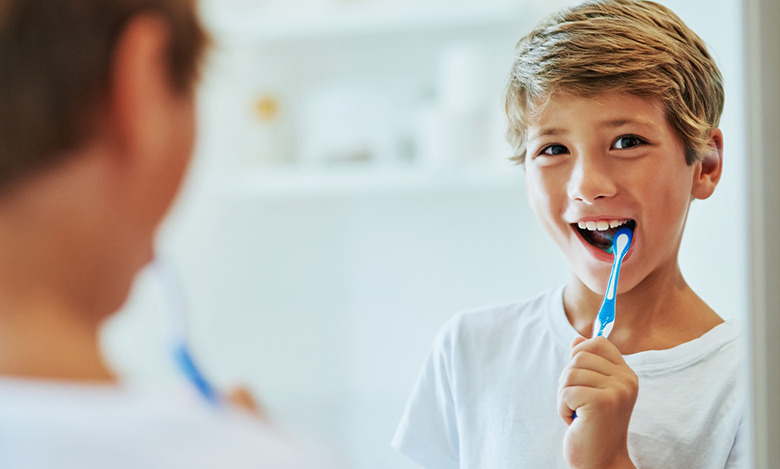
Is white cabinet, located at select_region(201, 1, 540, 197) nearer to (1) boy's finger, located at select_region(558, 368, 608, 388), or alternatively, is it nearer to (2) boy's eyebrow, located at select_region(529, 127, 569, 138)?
(2) boy's eyebrow, located at select_region(529, 127, 569, 138)

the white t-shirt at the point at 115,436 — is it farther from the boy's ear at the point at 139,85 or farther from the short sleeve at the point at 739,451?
the short sleeve at the point at 739,451

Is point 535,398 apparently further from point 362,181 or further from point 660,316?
point 362,181

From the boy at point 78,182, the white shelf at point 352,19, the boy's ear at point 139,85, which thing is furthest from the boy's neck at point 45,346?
the white shelf at point 352,19

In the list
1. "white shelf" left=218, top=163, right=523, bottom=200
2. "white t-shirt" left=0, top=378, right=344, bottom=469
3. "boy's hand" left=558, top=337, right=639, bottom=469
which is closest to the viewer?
"white t-shirt" left=0, top=378, right=344, bottom=469

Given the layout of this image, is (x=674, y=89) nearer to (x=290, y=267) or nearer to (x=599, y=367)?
(x=599, y=367)

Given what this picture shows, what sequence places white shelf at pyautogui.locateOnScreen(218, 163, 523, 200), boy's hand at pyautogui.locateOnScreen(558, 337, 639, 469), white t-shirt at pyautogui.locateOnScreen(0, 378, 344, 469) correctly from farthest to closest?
white shelf at pyautogui.locateOnScreen(218, 163, 523, 200) < boy's hand at pyautogui.locateOnScreen(558, 337, 639, 469) < white t-shirt at pyautogui.locateOnScreen(0, 378, 344, 469)

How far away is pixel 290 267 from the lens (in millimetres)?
666

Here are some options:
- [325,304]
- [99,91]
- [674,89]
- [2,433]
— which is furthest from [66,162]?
[674,89]

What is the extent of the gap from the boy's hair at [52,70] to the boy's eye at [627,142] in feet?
1.09

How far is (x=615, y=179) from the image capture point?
21.4 inches

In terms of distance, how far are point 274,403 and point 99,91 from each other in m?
0.27

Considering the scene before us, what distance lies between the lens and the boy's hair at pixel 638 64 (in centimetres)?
55

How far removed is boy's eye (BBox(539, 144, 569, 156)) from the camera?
567 mm

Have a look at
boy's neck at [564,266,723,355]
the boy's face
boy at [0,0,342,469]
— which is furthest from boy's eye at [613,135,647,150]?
boy at [0,0,342,469]
